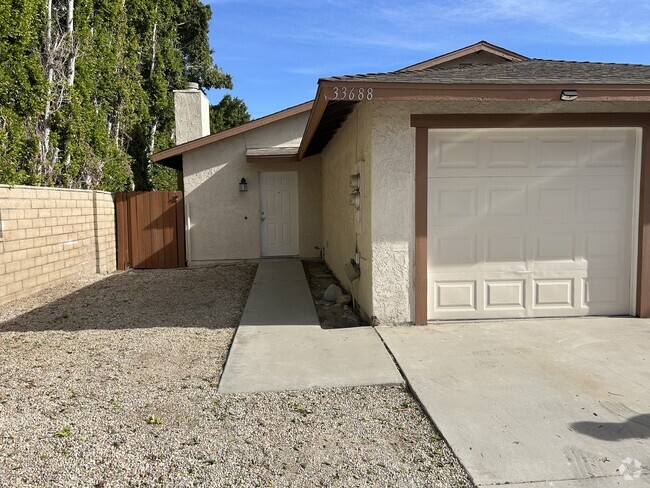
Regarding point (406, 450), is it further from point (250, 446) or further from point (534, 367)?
point (534, 367)

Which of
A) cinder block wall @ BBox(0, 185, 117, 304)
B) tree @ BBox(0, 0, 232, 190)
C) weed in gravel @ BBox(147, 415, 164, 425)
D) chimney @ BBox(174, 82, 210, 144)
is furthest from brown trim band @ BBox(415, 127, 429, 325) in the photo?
chimney @ BBox(174, 82, 210, 144)

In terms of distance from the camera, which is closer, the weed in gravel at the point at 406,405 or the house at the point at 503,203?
the weed in gravel at the point at 406,405

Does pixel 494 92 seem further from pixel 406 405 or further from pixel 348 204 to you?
pixel 406 405

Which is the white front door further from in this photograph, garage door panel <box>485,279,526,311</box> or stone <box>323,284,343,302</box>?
garage door panel <box>485,279,526,311</box>

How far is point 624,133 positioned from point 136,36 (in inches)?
750

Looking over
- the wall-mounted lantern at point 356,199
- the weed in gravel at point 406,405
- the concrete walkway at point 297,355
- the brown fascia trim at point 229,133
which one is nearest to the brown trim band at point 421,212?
the concrete walkway at point 297,355

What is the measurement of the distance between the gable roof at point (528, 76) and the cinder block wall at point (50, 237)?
591 cm

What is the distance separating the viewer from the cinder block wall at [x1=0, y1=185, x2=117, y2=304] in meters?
7.39

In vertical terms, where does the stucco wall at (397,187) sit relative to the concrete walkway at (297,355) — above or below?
above

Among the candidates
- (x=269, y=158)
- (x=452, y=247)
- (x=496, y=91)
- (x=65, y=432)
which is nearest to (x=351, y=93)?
(x=496, y=91)

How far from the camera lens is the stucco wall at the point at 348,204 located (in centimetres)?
557

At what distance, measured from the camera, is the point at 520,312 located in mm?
5645

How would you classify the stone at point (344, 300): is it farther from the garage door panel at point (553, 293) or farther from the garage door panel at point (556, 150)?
the garage door panel at point (556, 150)

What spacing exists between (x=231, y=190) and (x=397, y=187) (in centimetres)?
721
